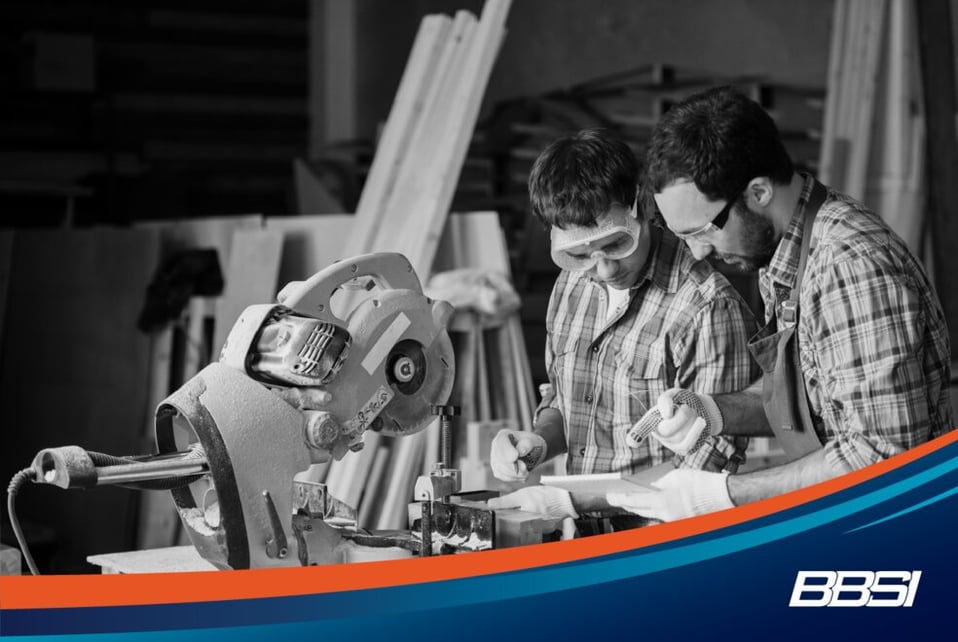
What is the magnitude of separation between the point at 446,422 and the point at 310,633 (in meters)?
0.63

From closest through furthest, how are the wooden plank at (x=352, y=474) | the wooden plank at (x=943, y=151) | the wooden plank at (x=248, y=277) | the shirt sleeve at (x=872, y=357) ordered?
the shirt sleeve at (x=872, y=357)
the wooden plank at (x=352, y=474)
the wooden plank at (x=248, y=277)
the wooden plank at (x=943, y=151)

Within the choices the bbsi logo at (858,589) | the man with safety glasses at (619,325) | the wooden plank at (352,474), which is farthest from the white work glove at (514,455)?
the wooden plank at (352,474)

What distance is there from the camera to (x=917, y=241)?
5.14 m

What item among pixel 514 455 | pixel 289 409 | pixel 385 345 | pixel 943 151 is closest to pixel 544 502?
pixel 514 455

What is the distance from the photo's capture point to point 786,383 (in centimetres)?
227

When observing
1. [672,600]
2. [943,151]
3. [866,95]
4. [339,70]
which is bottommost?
[672,600]

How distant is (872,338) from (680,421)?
444 millimetres

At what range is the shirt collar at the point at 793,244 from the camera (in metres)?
2.13

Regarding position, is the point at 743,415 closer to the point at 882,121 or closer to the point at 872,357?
the point at 872,357

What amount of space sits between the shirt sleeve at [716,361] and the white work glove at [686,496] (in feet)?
1.33

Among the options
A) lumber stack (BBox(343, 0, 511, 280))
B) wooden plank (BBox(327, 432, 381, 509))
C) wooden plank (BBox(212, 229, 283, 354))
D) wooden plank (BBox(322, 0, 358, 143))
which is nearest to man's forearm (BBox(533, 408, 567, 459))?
wooden plank (BBox(327, 432, 381, 509))

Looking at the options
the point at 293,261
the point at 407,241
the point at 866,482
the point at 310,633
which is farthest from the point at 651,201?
the point at 293,261

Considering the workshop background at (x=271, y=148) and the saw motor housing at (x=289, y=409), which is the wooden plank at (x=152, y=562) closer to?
the saw motor housing at (x=289, y=409)

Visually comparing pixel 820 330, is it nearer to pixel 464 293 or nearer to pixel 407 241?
pixel 464 293
